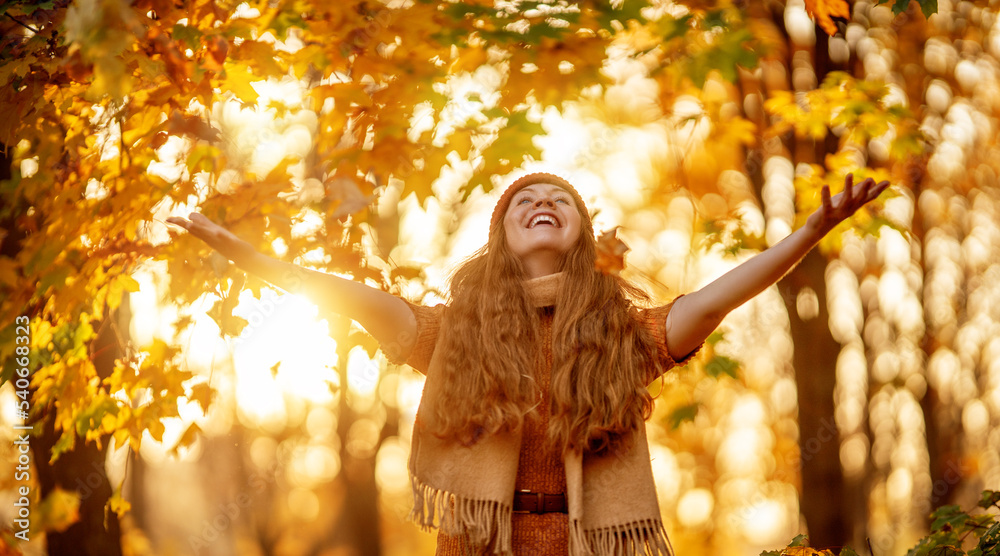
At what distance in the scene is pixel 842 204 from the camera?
1982 millimetres

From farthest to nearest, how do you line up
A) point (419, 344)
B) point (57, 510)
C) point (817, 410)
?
1. point (817, 410)
2. point (57, 510)
3. point (419, 344)

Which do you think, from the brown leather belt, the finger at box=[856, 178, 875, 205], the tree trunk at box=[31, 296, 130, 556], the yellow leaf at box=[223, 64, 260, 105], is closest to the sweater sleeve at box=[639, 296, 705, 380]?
the brown leather belt

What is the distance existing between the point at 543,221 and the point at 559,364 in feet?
1.72

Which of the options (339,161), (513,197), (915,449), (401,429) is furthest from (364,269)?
(915,449)

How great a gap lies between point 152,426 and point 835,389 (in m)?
5.55

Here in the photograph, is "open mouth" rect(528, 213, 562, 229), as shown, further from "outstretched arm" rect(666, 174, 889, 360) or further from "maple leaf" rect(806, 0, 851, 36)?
"maple leaf" rect(806, 0, 851, 36)

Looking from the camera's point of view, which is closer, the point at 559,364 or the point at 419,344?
the point at 559,364

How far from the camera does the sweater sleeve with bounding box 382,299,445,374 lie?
2447 mm

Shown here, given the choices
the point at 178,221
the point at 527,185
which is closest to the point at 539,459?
the point at 527,185

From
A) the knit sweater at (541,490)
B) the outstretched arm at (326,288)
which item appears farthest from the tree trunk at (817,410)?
the outstretched arm at (326,288)

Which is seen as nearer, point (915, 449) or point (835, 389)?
point (835, 389)

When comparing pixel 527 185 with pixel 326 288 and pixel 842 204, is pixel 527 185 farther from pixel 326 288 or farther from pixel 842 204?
pixel 842 204

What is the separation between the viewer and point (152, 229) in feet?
10.2

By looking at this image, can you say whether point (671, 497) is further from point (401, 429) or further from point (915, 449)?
point (401, 429)
